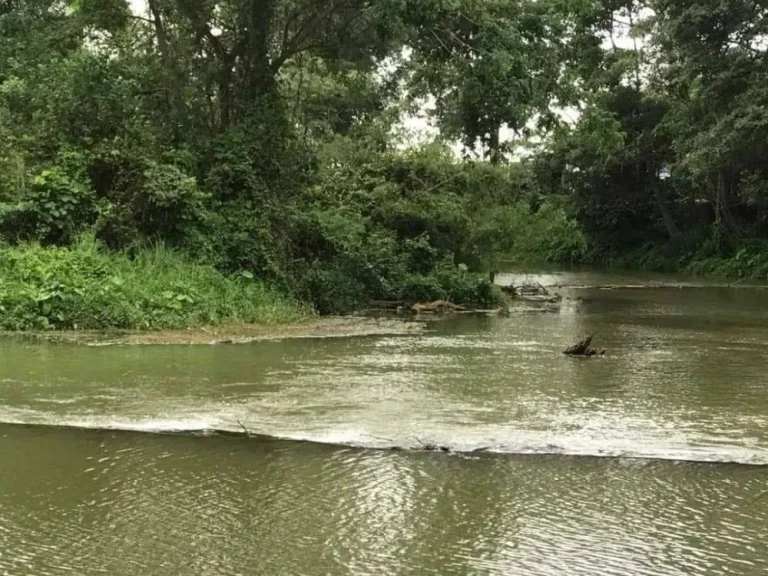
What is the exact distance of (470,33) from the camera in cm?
1465

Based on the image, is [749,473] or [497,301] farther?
[497,301]

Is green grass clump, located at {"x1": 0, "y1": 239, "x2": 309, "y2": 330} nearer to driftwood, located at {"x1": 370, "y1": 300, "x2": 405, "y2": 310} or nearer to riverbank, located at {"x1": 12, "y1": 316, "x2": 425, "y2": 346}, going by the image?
riverbank, located at {"x1": 12, "y1": 316, "x2": 425, "y2": 346}

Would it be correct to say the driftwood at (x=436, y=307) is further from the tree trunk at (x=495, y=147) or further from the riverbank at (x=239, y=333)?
the tree trunk at (x=495, y=147)

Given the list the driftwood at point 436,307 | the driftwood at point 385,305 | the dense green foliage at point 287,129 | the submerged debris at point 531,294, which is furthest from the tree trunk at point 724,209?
the driftwood at point 385,305

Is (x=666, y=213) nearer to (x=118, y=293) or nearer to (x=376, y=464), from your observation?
(x=118, y=293)

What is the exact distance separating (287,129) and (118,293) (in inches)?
213

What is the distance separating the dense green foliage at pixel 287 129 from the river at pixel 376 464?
13.0 ft

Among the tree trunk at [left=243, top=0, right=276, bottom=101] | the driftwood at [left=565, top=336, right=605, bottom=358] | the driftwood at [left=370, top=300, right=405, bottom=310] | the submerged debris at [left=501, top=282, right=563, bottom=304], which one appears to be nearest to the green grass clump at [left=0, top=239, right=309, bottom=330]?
the driftwood at [left=370, top=300, right=405, bottom=310]

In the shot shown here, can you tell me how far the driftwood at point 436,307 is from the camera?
14695mm

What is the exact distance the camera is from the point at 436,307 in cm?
1480

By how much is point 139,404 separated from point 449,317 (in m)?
8.09

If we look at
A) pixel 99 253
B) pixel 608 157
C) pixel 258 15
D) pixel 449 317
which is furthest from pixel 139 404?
pixel 608 157

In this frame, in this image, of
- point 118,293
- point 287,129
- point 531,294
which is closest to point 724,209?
point 531,294

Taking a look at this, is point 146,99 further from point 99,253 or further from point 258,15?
point 99,253
